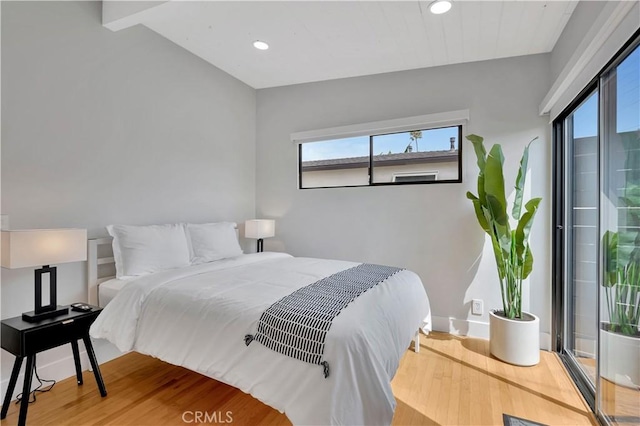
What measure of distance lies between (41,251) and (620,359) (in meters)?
3.18

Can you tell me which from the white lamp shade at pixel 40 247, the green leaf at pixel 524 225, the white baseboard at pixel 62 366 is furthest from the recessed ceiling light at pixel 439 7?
the white baseboard at pixel 62 366

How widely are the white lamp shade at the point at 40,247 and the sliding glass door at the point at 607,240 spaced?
3034 mm

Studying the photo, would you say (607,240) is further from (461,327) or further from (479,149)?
(461,327)

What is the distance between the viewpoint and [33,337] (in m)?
1.71

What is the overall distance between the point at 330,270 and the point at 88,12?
2715mm

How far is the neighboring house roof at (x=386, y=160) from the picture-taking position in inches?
129

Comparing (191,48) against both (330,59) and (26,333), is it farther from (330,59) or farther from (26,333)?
(26,333)

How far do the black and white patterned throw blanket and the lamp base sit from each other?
51.1 inches

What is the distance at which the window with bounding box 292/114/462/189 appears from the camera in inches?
128

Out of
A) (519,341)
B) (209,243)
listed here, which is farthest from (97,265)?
(519,341)

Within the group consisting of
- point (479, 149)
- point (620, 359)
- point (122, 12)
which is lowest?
point (620, 359)

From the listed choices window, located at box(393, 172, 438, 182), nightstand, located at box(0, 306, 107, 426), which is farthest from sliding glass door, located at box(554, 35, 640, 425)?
nightstand, located at box(0, 306, 107, 426)

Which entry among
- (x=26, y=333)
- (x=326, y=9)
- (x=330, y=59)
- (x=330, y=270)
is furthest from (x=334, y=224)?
(x=26, y=333)

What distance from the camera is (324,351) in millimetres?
1349
